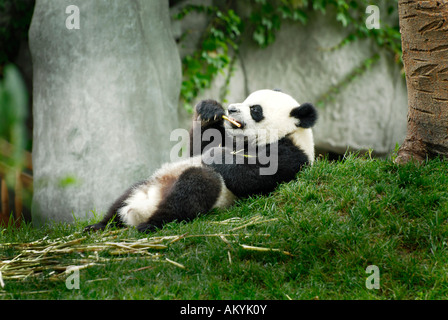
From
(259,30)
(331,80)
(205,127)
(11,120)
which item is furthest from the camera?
(331,80)

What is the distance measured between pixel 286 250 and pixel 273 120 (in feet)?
4.51

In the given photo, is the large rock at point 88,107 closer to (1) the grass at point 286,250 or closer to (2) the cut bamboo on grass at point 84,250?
(1) the grass at point 286,250

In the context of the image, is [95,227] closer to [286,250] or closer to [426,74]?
[286,250]

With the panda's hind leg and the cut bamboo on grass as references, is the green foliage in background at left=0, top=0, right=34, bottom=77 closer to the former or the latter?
the cut bamboo on grass

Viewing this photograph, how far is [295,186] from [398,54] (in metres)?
5.55

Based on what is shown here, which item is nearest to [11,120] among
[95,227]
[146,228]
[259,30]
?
[95,227]

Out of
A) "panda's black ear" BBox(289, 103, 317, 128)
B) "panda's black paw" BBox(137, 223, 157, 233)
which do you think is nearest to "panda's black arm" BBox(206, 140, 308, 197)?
"panda's black ear" BBox(289, 103, 317, 128)

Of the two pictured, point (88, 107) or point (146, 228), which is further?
point (88, 107)

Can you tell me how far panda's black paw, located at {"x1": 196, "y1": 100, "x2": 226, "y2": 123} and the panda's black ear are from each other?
0.67 meters

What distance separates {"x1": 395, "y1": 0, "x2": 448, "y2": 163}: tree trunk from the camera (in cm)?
380

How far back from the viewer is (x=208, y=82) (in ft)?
24.5

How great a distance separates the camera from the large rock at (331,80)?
316 inches

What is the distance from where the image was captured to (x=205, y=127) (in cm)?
446
